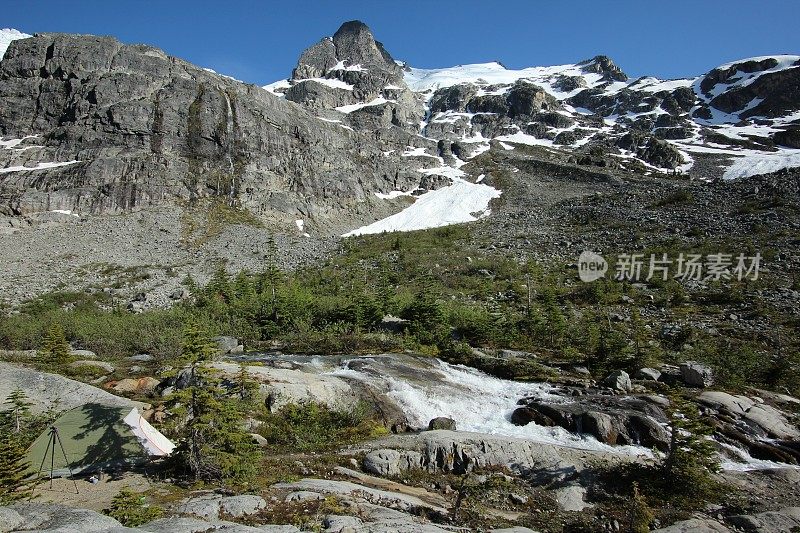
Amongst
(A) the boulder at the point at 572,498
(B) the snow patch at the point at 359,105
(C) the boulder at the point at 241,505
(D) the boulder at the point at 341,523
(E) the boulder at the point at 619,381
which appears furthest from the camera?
(B) the snow patch at the point at 359,105

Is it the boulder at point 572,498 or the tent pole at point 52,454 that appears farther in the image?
the boulder at point 572,498

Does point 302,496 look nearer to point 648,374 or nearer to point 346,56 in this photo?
point 648,374

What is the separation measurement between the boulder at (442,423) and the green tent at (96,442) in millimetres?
9092

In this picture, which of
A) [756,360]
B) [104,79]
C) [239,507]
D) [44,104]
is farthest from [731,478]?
[44,104]

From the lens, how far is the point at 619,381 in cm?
1941

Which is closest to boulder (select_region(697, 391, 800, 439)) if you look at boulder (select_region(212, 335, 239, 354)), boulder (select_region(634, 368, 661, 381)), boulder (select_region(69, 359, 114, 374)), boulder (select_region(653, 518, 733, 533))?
boulder (select_region(634, 368, 661, 381))

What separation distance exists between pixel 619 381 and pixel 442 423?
8.91 meters

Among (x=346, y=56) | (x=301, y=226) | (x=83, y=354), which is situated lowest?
(x=83, y=354)

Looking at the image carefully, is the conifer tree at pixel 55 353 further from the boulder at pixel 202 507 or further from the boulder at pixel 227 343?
the boulder at pixel 202 507

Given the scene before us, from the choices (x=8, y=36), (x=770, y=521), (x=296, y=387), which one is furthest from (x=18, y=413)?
(x=8, y=36)

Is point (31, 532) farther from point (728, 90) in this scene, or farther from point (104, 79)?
point (728, 90)

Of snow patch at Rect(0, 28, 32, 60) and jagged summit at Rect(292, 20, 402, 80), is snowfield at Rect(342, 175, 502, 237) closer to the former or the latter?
jagged summit at Rect(292, 20, 402, 80)

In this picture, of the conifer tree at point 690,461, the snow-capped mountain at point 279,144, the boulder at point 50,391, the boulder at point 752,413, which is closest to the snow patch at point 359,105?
the snow-capped mountain at point 279,144

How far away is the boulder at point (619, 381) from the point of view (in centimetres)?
1920
